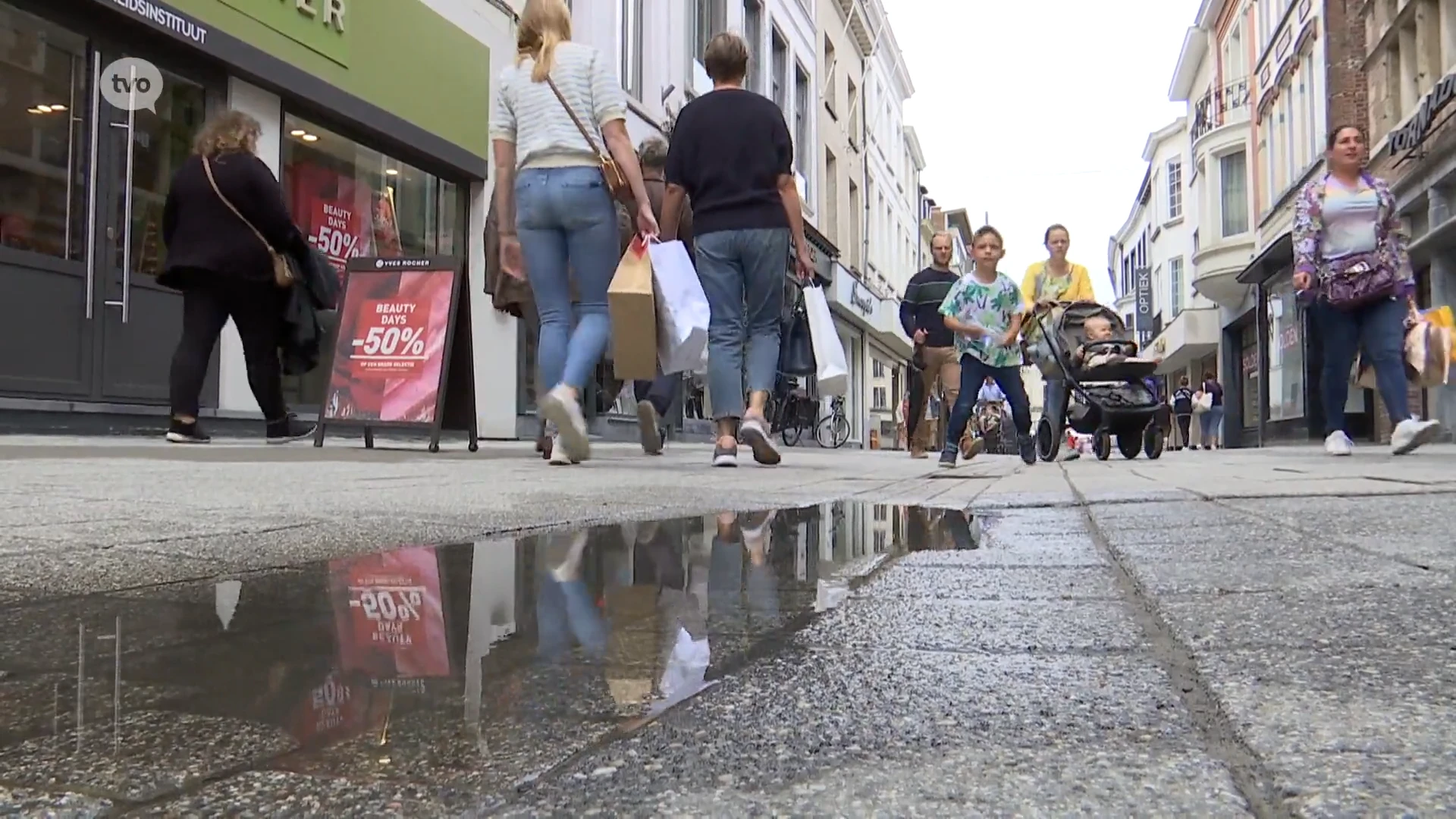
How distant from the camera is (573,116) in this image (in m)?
5.03

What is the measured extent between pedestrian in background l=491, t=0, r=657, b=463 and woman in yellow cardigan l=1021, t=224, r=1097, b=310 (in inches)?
175

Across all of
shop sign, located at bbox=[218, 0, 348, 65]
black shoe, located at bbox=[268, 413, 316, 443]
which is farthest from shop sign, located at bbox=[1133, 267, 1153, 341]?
black shoe, located at bbox=[268, 413, 316, 443]

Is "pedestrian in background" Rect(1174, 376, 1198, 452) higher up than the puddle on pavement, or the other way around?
"pedestrian in background" Rect(1174, 376, 1198, 452)

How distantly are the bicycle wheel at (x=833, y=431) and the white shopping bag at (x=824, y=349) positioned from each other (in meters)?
Answer: 15.1

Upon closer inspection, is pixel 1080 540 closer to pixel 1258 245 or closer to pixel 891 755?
pixel 891 755

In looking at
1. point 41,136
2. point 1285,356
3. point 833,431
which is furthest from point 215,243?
point 1285,356

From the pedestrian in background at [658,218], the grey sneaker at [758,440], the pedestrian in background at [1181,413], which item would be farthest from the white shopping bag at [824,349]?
the pedestrian in background at [1181,413]

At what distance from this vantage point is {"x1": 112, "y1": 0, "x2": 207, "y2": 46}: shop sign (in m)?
7.04

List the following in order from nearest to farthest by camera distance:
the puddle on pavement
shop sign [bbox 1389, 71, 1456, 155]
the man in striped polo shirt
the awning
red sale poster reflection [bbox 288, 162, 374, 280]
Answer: the puddle on pavement
the man in striped polo shirt
red sale poster reflection [bbox 288, 162, 374, 280]
shop sign [bbox 1389, 71, 1456, 155]
the awning

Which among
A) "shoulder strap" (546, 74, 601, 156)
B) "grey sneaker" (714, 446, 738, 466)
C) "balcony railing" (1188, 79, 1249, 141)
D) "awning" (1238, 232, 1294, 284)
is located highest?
"balcony railing" (1188, 79, 1249, 141)

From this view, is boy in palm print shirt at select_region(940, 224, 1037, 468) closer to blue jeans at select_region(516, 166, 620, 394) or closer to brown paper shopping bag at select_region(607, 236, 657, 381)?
brown paper shopping bag at select_region(607, 236, 657, 381)

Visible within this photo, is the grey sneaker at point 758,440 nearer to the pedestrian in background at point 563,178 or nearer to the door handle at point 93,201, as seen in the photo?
the pedestrian in background at point 563,178

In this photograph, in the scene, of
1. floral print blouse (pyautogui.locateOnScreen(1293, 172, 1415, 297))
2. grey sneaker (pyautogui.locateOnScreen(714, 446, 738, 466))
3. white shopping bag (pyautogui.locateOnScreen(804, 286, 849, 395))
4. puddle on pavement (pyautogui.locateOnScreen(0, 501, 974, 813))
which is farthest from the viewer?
floral print blouse (pyautogui.locateOnScreen(1293, 172, 1415, 297))

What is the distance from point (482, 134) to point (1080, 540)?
33.7 ft
